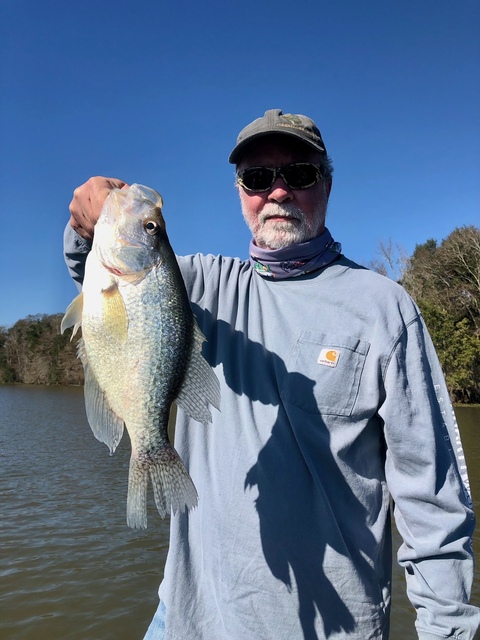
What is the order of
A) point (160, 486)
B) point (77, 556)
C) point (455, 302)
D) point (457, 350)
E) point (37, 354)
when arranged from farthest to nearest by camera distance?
1. point (37, 354)
2. point (455, 302)
3. point (457, 350)
4. point (77, 556)
5. point (160, 486)

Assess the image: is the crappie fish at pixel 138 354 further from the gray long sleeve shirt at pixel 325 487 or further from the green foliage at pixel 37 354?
the green foliage at pixel 37 354

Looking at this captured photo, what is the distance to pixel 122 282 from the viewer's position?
2.35m

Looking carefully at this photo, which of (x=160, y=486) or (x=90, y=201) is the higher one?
(x=90, y=201)

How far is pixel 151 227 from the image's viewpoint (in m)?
2.47

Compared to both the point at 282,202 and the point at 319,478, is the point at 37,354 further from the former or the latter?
the point at 319,478

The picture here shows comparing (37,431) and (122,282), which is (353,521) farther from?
(37,431)

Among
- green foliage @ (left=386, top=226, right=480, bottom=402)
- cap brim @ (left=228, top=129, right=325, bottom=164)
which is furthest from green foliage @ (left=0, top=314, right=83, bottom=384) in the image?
cap brim @ (left=228, top=129, right=325, bottom=164)

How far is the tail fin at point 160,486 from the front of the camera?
212 centimetres

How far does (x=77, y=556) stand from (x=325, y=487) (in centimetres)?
→ 840

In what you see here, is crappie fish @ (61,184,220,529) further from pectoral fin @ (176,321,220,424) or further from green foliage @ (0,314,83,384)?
green foliage @ (0,314,83,384)

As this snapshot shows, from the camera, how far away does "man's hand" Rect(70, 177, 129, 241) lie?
8.16ft

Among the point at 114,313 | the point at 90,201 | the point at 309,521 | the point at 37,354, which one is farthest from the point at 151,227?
the point at 37,354

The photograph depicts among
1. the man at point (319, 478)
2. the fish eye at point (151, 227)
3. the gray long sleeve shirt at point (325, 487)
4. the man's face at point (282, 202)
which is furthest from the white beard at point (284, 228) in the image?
the fish eye at point (151, 227)

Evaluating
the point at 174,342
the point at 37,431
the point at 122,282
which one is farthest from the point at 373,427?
the point at 37,431
